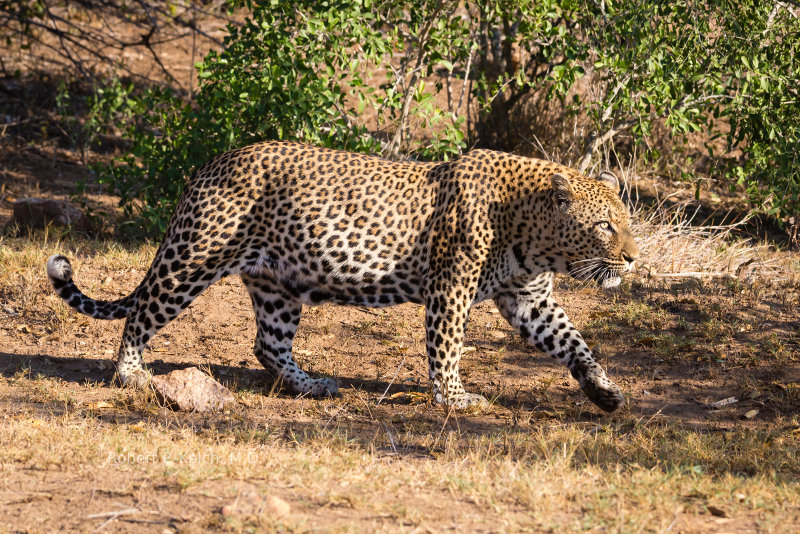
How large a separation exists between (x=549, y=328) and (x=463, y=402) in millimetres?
888

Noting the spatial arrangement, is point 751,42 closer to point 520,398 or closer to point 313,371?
point 520,398

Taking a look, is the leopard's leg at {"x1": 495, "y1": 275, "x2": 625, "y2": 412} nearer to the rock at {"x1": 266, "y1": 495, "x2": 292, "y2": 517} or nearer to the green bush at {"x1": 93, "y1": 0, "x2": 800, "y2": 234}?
the green bush at {"x1": 93, "y1": 0, "x2": 800, "y2": 234}

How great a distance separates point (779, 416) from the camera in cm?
746

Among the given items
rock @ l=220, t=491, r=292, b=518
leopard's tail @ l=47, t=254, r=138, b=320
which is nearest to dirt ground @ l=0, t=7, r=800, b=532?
rock @ l=220, t=491, r=292, b=518

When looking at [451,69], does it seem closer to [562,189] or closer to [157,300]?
[562,189]

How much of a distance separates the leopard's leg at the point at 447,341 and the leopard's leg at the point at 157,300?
1583mm

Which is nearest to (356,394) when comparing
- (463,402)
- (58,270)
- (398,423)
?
(398,423)

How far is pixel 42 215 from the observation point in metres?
11.4

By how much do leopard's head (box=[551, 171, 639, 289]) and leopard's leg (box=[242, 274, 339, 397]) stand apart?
7.01ft

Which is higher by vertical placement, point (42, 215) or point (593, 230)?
point (593, 230)

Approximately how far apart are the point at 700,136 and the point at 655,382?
23.7 feet

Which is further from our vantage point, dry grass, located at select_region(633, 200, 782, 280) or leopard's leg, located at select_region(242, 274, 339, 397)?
dry grass, located at select_region(633, 200, 782, 280)

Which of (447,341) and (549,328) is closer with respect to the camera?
(447,341)

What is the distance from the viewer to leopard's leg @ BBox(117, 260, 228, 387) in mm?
7453
